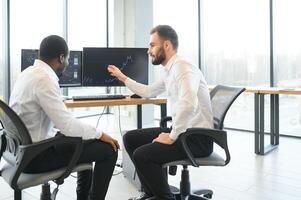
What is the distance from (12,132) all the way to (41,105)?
0.65 feet

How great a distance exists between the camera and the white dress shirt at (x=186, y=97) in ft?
6.20

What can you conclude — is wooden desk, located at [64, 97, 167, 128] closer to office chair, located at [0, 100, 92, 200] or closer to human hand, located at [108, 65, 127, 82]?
human hand, located at [108, 65, 127, 82]

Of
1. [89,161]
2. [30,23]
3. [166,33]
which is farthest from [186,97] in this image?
[30,23]

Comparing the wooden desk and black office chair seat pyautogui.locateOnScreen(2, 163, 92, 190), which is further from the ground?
the wooden desk

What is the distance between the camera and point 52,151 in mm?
1777

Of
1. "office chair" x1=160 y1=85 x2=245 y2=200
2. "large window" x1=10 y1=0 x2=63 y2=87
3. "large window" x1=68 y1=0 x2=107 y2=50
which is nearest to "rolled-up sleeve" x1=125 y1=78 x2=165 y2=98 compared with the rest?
"office chair" x1=160 y1=85 x2=245 y2=200

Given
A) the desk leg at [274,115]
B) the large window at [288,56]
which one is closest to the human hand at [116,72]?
the desk leg at [274,115]

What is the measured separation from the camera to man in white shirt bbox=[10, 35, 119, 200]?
5.57 feet

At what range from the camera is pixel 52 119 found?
172 cm

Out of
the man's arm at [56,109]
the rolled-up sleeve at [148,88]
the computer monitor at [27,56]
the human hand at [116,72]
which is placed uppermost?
the computer monitor at [27,56]

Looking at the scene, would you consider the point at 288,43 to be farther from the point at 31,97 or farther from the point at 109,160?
the point at 31,97

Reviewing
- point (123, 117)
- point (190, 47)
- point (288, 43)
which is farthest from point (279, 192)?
point (190, 47)

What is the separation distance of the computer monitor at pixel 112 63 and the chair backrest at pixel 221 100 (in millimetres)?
907

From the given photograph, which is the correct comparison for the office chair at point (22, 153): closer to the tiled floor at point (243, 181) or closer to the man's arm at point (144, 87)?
the tiled floor at point (243, 181)
